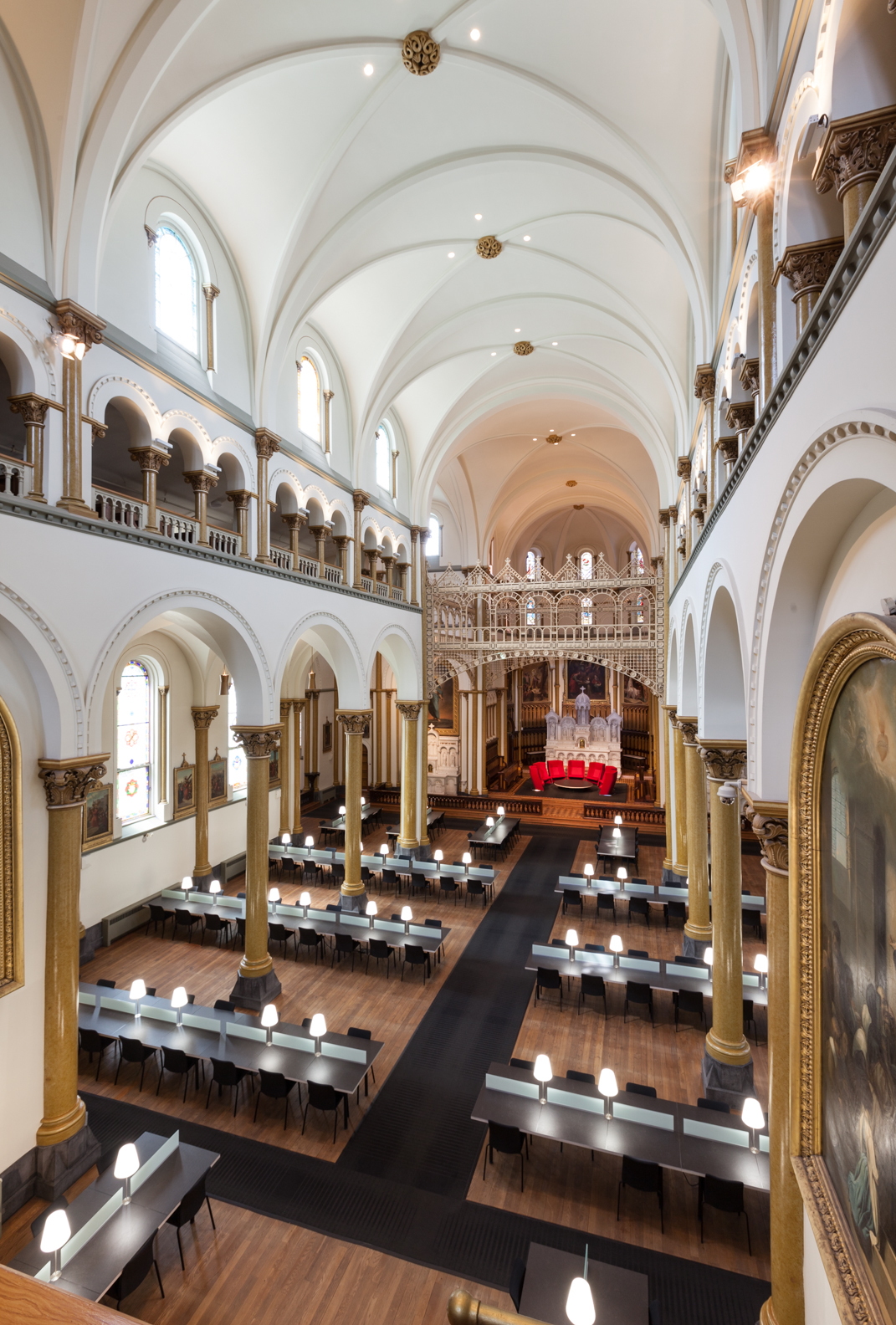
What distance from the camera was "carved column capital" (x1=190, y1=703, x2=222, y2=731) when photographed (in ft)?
50.9

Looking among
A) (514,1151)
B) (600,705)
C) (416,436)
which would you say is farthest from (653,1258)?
(600,705)

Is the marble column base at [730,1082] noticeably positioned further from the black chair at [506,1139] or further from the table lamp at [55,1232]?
the table lamp at [55,1232]

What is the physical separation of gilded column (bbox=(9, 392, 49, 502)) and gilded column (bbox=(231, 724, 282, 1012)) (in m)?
4.92

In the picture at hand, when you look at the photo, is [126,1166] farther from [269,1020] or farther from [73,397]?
[73,397]

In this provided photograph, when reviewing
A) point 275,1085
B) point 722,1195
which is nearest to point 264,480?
point 275,1085

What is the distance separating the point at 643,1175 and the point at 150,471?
9.82 metres

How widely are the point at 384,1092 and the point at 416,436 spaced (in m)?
15.6

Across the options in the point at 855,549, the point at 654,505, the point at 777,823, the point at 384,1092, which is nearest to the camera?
the point at 855,549

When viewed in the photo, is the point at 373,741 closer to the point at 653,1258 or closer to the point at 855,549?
the point at 653,1258

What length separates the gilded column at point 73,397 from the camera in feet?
22.9

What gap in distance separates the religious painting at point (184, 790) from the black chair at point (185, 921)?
256cm

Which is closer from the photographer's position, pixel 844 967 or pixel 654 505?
pixel 844 967

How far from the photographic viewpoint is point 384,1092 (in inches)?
330

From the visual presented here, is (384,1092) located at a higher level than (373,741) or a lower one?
lower
